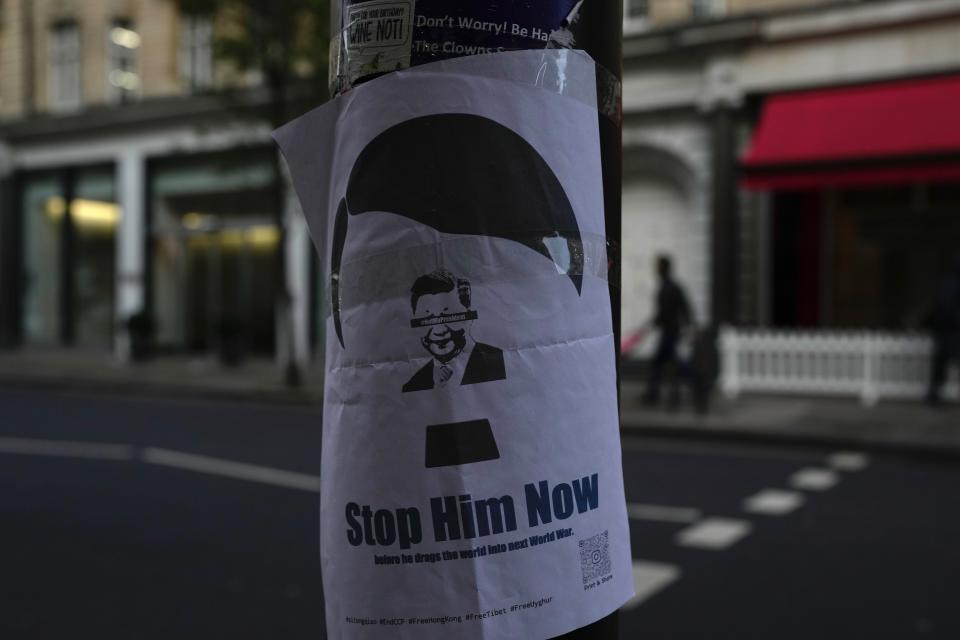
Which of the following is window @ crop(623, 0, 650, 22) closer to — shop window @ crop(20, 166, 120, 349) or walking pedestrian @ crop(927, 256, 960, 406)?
walking pedestrian @ crop(927, 256, 960, 406)

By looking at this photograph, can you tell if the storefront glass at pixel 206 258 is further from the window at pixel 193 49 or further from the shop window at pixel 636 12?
the shop window at pixel 636 12

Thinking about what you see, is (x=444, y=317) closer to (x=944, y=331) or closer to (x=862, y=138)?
(x=944, y=331)

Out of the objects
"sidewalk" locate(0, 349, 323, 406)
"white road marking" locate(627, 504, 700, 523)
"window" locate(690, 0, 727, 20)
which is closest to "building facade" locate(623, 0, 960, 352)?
"window" locate(690, 0, 727, 20)

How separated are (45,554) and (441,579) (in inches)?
187

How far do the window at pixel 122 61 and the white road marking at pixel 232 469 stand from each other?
16.2 metres

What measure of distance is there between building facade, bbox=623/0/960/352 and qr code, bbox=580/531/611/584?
12.4 metres

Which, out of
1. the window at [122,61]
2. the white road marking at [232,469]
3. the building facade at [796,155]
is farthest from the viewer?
the window at [122,61]

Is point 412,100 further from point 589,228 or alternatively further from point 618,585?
point 618,585

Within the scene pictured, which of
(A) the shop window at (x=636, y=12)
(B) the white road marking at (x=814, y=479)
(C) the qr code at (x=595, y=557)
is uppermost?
(A) the shop window at (x=636, y=12)

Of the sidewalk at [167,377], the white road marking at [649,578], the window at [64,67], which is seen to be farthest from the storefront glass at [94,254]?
the white road marking at [649,578]

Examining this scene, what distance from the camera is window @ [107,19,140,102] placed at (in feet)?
74.1

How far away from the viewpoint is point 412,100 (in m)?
1.43

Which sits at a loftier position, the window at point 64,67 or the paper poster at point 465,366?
the window at point 64,67

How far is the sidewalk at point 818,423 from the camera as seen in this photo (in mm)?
9469
